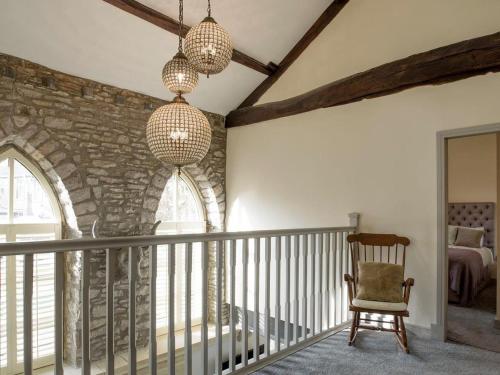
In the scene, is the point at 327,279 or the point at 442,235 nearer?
the point at 442,235

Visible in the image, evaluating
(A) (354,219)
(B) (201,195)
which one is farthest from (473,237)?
(B) (201,195)

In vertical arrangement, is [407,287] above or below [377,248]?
below

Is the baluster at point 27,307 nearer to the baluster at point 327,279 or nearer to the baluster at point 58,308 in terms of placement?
the baluster at point 58,308

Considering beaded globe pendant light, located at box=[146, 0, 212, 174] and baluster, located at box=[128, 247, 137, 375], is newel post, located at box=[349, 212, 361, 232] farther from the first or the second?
baluster, located at box=[128, 247, 137, 375]

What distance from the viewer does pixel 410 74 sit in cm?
338

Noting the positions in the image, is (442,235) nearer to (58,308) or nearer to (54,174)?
(58,308)

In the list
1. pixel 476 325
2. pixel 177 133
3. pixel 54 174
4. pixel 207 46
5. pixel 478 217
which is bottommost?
pixel 476 325

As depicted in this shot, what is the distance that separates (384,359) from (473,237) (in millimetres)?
4161

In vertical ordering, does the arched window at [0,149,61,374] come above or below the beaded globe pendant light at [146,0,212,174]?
below

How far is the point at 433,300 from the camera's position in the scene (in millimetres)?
3223

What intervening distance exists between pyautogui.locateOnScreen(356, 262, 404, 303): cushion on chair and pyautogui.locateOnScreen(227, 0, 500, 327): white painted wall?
0.39 meters

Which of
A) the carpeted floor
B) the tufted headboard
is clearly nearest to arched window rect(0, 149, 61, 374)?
the carpeted floor

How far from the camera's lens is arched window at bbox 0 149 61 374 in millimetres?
3846

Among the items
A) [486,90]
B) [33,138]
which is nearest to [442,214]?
[486,90]
